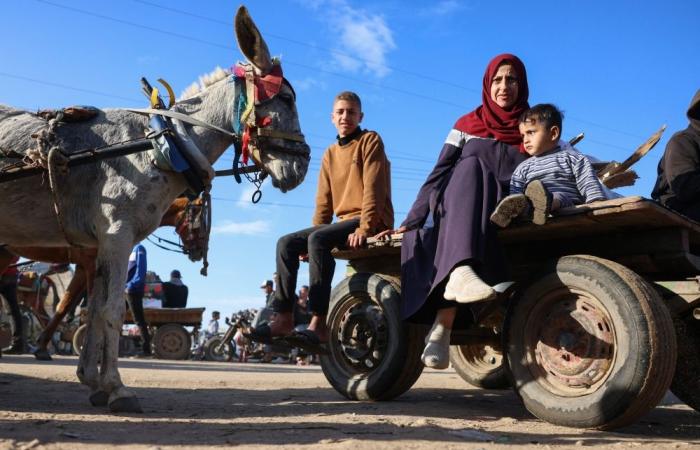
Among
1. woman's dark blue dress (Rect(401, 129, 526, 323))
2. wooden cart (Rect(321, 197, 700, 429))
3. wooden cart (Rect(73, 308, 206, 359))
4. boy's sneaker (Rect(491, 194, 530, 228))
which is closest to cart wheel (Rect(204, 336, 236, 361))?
wooden cart (Rect(73, 308, 206, 359))

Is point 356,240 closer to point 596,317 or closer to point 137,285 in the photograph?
point 596,317

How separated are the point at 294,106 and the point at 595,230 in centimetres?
268

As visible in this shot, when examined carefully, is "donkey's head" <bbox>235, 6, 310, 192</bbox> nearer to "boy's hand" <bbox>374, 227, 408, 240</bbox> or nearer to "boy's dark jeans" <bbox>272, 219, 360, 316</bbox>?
"boy's dark jeans" <bbox>272, 219, 360, 316</bbox>

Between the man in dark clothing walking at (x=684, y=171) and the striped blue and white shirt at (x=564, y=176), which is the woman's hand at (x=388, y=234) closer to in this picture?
the striped blue and white shirt at (x=564, y=176)

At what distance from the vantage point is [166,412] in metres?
4.33

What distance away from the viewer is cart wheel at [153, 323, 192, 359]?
52.6 ft

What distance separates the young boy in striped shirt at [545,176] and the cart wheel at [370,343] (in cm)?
130

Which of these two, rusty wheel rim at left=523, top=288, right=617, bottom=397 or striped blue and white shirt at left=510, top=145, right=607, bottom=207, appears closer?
rusty wheel rim at left=523, top=288, right=617, bottom=397

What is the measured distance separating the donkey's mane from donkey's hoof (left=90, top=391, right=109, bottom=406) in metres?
2.48

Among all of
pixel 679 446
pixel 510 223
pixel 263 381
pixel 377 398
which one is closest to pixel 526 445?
pixel 679 446

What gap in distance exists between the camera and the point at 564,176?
422 centimetres

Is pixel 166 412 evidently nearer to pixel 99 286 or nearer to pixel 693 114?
pixel 99 286

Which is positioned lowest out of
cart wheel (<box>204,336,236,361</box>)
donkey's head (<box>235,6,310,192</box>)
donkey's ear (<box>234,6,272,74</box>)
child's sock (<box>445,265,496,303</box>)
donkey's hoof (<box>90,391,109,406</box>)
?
cart wheel (<box>204,336,236,361</box>)

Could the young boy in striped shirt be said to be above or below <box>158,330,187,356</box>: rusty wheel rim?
above
